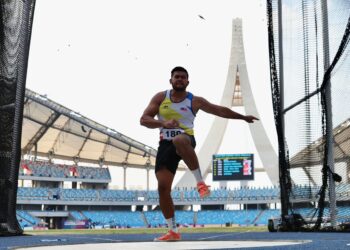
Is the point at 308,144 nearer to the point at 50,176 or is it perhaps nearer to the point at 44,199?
the point at 44,199

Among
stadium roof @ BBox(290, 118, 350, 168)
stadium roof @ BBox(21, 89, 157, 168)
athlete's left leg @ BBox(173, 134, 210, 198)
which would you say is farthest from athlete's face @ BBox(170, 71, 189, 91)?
stadium roof @ BBox(21, 89, 157, 168)

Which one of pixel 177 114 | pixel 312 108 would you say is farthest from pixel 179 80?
pixel 312 108

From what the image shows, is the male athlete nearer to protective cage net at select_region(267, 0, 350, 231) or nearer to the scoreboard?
protective cage net at select_region(267, 0, 350, 231)

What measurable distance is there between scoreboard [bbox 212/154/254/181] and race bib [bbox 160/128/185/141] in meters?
43.1

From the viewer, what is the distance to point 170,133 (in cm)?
553

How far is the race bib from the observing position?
5472 millimetres

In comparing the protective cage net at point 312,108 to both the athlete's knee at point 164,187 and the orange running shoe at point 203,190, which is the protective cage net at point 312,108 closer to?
the athlete's knee at point 164,187

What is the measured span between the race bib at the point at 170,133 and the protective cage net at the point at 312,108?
405cm

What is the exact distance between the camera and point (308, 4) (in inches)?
372

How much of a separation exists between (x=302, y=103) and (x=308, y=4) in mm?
1684

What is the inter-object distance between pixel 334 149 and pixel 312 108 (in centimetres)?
77

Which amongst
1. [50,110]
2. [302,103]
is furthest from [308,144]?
[50,110]

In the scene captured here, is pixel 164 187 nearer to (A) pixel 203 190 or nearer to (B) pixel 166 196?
(B) pixel 166 196

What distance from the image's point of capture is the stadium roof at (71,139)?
46.5m
